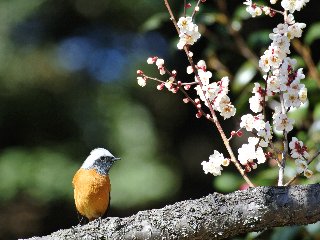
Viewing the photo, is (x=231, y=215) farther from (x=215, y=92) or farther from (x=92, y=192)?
(x=92, y=192)

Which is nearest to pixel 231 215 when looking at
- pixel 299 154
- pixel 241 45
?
pixel 299 154

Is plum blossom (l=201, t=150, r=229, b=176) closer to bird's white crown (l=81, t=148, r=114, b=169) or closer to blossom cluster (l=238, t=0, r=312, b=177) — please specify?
blossom cluster (l=238, t=0, r=312, b=177)

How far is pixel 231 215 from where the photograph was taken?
2062mm

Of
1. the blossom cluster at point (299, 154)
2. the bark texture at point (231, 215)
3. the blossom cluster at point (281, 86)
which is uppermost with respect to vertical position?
the blossom cluster at point (281, 86)

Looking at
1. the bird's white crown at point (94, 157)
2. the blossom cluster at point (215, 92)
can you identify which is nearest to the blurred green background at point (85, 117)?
the bird's white crown at point (94, 157)

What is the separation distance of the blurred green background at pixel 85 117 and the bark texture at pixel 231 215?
559 centimetres

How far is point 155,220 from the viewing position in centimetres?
209

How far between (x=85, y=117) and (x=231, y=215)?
6.94 m

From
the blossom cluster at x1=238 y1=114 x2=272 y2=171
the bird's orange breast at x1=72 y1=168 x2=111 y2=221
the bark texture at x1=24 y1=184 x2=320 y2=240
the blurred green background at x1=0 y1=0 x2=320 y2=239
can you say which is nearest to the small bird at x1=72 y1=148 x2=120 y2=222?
the bird's orange breast at x1=72 y1=168 x2=111 y2=221

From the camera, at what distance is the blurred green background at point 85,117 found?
8117 millimetres

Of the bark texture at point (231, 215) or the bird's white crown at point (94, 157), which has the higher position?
the bird's white crown at point (94, 157)

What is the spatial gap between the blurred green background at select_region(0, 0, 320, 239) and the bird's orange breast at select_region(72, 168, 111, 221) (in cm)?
397

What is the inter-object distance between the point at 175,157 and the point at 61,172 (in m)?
1.95

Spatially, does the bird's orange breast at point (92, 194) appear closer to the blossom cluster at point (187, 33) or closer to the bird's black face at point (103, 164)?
the bird's black face at point (103, 164)
